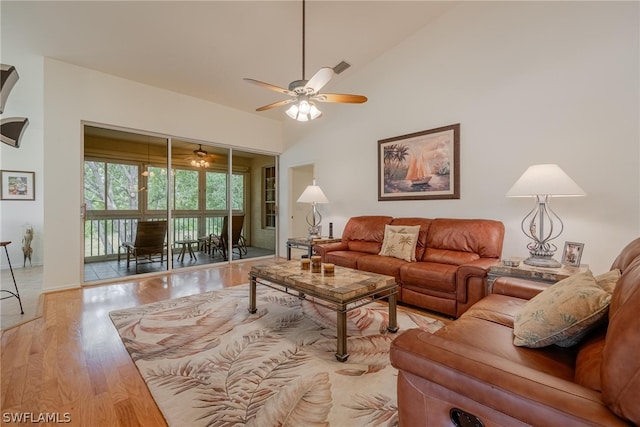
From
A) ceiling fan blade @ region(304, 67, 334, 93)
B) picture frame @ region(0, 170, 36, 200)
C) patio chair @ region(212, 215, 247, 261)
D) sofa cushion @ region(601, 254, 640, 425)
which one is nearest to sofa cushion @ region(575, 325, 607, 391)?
sofa cushion @ region(601, 254, 640, 425)

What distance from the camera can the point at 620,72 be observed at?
254 centimetres

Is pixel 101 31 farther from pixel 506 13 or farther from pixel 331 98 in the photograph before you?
pixel 506 13

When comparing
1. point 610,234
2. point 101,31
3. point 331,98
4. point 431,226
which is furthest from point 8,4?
point 610,234

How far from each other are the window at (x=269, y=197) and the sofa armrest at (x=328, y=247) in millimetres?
2461

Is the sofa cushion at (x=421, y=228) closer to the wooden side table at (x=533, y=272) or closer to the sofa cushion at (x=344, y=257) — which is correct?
the sofa cushion at (x=344, y=257)

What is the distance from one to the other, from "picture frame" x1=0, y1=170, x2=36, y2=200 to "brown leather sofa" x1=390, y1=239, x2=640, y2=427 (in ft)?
23.0

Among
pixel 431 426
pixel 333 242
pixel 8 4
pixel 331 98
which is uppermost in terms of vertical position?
pixel 8 4

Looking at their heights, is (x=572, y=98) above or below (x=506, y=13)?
below

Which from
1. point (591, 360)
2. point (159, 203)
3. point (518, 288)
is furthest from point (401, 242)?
point (159, 203)

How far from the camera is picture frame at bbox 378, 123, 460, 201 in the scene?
3.61 m

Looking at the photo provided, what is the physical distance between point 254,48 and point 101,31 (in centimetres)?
172

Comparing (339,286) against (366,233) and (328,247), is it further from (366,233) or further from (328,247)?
(366,233)

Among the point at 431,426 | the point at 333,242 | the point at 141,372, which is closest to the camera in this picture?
the point at 431,426

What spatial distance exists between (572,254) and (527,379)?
7.71ft
